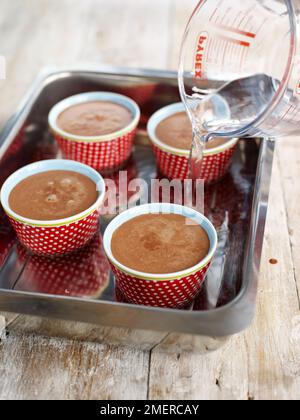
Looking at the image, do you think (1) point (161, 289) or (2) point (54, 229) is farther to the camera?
(2) point (54, 229)

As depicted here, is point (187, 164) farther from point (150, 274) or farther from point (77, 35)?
point (77, 35)

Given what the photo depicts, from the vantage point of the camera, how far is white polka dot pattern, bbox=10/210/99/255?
114 centimetres

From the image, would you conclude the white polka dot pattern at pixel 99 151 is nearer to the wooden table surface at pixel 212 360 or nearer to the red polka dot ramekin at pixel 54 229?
the red polka dot ramekin at pixel 54 229

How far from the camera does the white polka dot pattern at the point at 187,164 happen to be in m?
1.34

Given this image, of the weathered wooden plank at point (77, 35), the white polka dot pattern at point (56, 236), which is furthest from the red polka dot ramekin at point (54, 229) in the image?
the weathered wooden plank at point (77, 35)

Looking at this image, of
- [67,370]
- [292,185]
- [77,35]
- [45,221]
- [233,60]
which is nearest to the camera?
[67,370]

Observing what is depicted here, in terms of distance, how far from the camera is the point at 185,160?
135 centimetres

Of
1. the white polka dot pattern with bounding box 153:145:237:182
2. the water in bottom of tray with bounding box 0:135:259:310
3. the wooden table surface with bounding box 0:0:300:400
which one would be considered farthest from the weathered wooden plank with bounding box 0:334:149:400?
the white polka dot pattern with bounding box 153:145:237:182

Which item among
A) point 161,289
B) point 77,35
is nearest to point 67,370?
point 161,289

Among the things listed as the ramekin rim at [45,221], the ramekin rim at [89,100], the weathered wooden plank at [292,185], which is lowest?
the weathered wooden plank at [292,185]

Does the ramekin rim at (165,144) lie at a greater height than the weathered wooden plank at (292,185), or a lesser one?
greater

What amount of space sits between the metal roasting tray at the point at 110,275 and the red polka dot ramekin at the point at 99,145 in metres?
0.05

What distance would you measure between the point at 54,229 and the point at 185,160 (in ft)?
1.21
